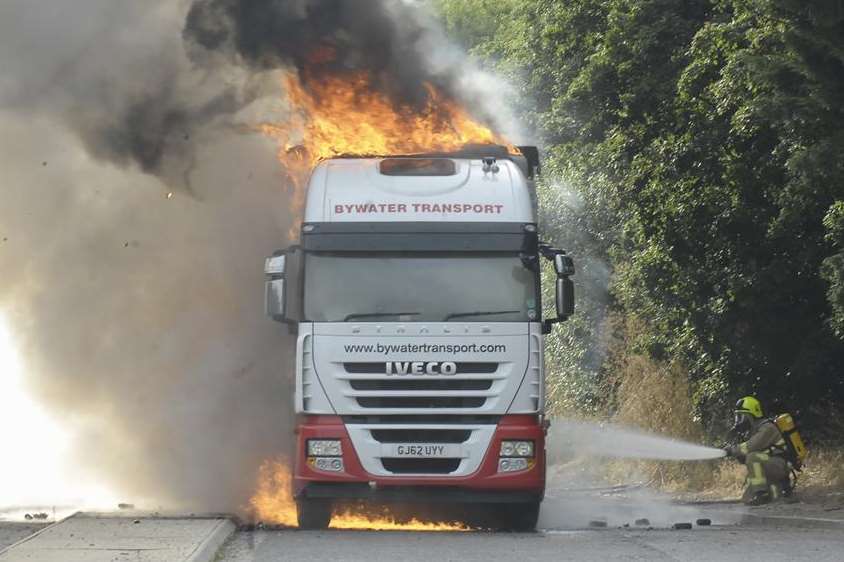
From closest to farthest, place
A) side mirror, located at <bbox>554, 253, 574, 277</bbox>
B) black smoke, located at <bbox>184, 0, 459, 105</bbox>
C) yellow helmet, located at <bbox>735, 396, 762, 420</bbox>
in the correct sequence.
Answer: side mirror, located at <bbox>554, 253, 574, 277</bbox> → black smoke, located at <bbox>184, 0, 459, 105</bbox> → yellow helmet, located at <bbox>735, 396, 762, 420</bbox>

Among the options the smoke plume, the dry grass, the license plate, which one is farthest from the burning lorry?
the dry grass

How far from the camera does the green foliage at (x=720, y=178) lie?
652 inches

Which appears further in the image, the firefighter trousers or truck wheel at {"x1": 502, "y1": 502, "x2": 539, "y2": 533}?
the firefighter trousers

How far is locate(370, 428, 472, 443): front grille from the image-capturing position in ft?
46.3

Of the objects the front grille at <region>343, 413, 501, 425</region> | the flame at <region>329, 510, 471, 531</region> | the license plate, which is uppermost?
the front grille at <region>343, 413, 501, 425</region>

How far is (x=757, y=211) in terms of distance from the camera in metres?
20.6

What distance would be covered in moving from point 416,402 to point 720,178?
850cm

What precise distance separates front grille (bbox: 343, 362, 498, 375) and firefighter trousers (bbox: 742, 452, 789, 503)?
21.8 ft

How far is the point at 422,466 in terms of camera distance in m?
14.2

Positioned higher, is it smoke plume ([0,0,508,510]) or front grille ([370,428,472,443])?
smoke plume ([0,0,508,510])

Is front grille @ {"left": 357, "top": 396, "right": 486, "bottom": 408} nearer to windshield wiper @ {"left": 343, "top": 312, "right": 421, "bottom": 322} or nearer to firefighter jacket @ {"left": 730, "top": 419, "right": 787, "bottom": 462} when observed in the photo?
windshield wiper @ {"left": 343, "top": 312, "right": 421, "bottom": 322}

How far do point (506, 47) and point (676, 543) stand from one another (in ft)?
102

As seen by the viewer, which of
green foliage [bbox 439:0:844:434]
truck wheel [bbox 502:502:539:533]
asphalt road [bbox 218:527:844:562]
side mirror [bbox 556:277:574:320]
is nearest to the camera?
asphalt road [bbox 218:527:844:562]

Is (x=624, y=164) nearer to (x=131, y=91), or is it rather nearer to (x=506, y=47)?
(x=131, y=91)
